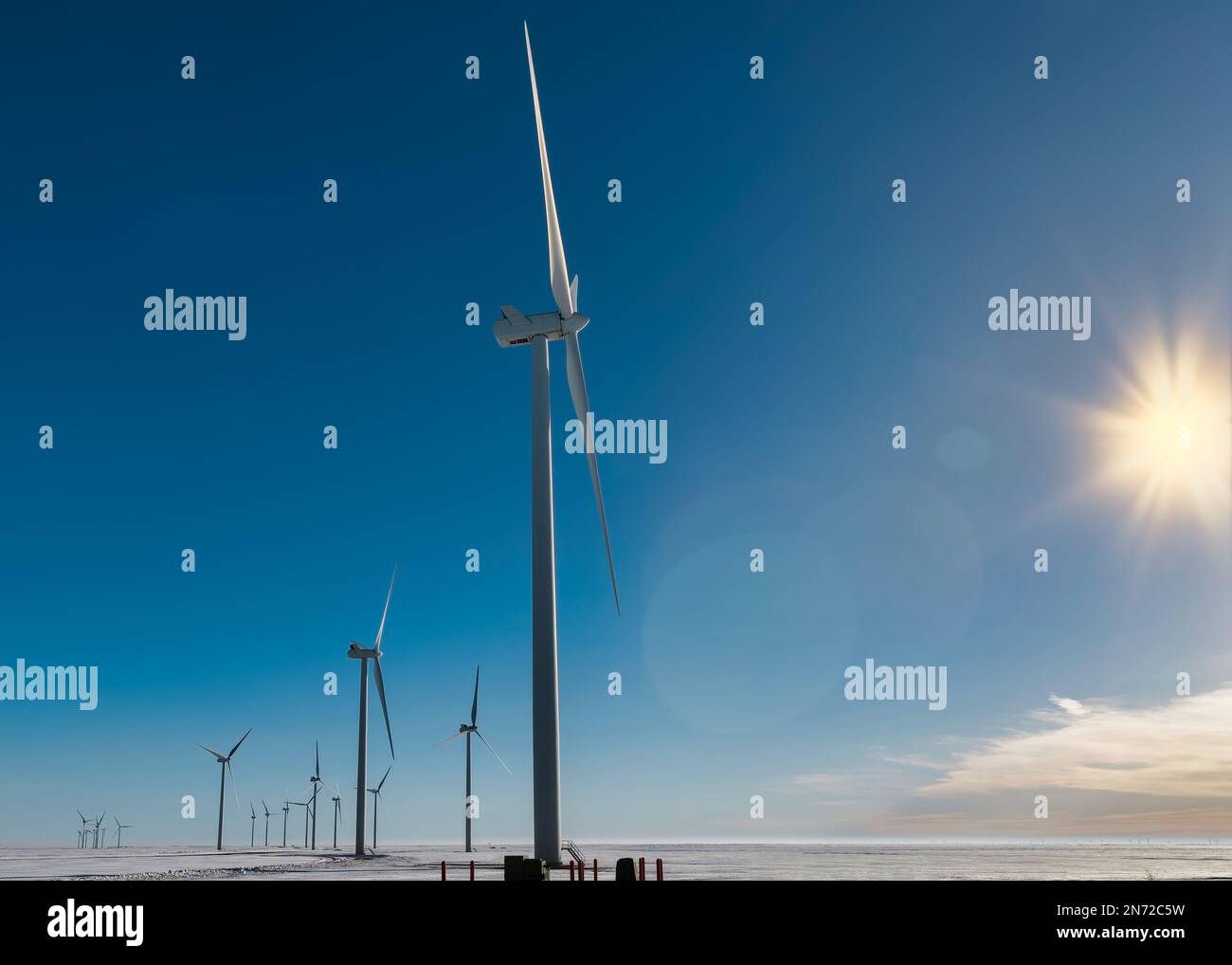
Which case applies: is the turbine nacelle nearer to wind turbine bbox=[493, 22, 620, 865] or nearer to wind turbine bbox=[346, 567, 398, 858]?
wind turbine bbox=[493, 22, 620, 865]

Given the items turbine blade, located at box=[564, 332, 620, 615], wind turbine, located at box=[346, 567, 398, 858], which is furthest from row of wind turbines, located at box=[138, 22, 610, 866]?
wind turbine, located at box=[346, 567, 398, 858]

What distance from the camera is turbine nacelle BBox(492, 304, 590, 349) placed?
48312 millimetres

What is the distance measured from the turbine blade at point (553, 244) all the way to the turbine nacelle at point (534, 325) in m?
0.46

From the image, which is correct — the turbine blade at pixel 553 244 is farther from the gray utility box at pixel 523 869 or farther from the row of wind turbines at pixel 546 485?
the gray utility box at pixel 523 869

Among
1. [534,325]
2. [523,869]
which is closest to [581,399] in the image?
[534,325]

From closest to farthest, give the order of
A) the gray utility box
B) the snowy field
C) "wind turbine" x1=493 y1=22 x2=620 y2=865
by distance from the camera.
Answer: the gray utility box, "wind turbine" x1=493 y1=22 x2=620 y2=865, the snowy field

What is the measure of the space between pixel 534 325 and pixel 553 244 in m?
4.24

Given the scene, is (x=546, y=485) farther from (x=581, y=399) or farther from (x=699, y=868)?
(x=699, y=868)

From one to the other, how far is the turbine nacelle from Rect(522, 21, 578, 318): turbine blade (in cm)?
46

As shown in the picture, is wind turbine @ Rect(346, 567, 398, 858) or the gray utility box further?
wind turbine @ Rect(346, 567, 398, 858)

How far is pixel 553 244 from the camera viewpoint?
48500 millimetres
